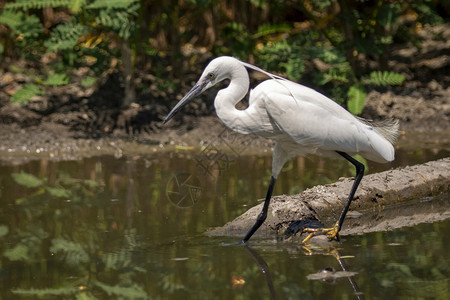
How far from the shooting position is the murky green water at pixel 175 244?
17.1ft

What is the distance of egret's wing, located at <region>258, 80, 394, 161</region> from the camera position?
6031mm

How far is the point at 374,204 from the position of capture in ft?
23.5

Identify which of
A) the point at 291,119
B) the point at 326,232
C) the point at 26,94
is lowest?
the point at 326,232

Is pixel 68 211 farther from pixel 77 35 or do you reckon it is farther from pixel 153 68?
pixel 153 68

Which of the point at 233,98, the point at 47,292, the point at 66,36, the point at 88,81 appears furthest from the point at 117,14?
the point at 47,292

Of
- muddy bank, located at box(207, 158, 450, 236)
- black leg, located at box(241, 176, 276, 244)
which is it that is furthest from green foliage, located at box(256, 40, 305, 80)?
black leg, located at box(241, 176, 276, 244)

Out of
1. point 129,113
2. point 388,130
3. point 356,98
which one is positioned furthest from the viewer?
point 129,113

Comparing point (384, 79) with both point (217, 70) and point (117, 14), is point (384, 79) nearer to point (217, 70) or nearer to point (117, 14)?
point (117, 14)

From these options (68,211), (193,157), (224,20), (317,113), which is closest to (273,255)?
(317,113)

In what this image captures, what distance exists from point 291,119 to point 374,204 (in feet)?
5.24

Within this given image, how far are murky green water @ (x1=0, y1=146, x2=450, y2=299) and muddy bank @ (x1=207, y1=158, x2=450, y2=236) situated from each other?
0.26 metres

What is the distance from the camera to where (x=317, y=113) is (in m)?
6.16

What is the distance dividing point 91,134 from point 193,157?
1609mm

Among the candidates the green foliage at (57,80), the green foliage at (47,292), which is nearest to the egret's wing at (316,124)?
the green foliage at (47,292)
